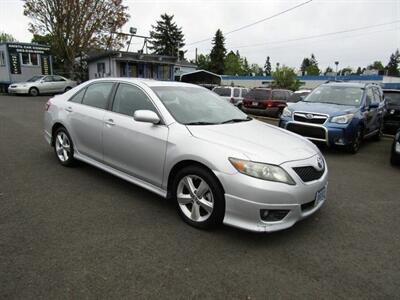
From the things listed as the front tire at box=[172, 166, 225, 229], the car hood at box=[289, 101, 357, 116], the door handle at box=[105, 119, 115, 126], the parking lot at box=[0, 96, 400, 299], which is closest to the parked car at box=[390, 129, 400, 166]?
the car hood at box=[289, 101, 357, 116]

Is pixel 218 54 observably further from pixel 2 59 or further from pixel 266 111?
pixel 266 111

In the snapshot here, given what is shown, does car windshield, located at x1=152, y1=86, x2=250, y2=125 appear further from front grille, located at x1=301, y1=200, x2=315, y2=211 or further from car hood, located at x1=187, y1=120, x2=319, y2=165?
front grille, located at x1=301, y1=200, x2=315, y2=211

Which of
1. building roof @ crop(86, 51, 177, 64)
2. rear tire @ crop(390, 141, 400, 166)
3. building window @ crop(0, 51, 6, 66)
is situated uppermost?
building roof @ crop(86, 51, 177, 64)

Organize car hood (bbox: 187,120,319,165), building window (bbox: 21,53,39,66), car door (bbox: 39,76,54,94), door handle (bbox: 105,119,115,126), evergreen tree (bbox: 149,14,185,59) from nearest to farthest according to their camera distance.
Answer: car hood (bbox: 187,120,319,165), door handle (bbox: 105,119,115,126), car door (bbox: 39,76,54,94), building window (bbox: 21,53,39,66), evergreen tree (bbox: 149,14,185,59)

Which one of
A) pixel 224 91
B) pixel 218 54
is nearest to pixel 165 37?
pixel 218 54

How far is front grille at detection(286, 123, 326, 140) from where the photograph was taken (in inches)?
283

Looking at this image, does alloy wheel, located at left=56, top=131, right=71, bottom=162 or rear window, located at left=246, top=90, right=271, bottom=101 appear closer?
alloy wheel, located at left=56, top=131, right=71, bottom=162

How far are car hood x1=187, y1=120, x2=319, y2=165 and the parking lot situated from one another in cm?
86

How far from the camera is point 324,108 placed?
24.7 ft

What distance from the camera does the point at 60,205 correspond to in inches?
153

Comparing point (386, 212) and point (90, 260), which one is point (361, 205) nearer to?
point (386, 212)

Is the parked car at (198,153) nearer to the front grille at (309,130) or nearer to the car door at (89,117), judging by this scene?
the car door at (89,117)

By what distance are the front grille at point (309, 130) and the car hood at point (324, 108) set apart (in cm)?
41

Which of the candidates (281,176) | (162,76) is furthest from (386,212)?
(162,76)
